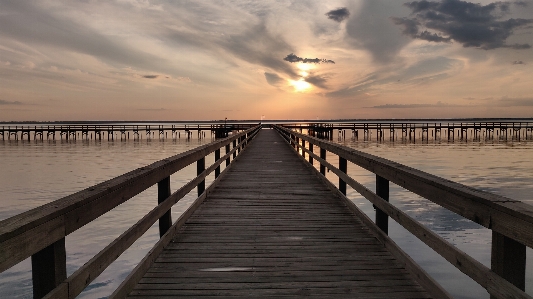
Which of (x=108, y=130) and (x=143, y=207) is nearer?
(x=143, y=207)

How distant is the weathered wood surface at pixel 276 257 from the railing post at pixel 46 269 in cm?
143

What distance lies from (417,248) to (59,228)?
36.5ft

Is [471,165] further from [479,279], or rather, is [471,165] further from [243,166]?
[479,279]

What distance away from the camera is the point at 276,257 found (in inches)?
172

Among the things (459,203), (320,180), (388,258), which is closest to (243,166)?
(320,180)

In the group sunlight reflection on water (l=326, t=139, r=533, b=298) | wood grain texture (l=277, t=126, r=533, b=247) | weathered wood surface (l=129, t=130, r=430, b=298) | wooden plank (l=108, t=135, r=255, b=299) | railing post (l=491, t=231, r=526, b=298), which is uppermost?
wood grain texture (l=277, t=126, r=533, b=247)

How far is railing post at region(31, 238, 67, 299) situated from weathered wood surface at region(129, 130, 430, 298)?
143 centimetres

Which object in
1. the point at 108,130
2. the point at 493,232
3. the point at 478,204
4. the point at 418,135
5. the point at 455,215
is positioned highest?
the point at 108,130

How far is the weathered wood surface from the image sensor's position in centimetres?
350

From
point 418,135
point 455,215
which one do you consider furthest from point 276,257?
point 418,135

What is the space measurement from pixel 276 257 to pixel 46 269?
2691 millimetres

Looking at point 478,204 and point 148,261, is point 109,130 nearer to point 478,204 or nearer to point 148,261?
point 148,261

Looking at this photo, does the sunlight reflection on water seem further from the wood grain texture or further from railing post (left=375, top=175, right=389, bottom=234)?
the wood grain texture

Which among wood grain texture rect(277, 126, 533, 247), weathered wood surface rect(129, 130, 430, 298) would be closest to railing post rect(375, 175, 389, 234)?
weathered wood surface rect(129, 130, 430, 298)
